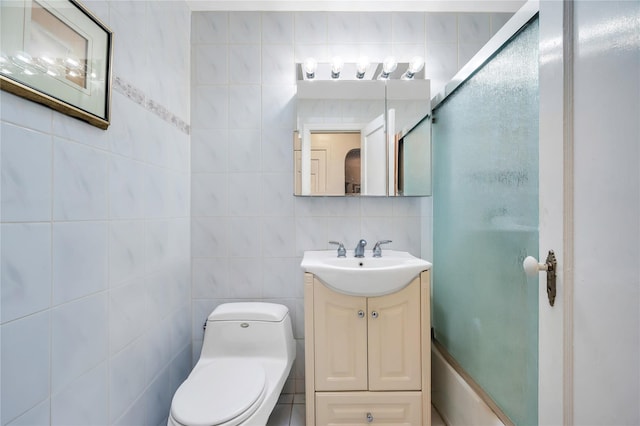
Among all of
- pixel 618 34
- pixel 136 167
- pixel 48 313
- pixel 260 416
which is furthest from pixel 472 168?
pixel 48 313

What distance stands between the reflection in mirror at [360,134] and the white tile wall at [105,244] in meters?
0.73

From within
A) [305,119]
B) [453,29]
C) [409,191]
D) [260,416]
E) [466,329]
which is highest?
[453,29]

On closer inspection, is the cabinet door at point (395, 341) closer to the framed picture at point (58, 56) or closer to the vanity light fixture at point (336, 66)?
the vanity light fixture at point (336, 66)

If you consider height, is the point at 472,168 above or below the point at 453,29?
below

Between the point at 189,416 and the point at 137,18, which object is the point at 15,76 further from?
the point at 189,416

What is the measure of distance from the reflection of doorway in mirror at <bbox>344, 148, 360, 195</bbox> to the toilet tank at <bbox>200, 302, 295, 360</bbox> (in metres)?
0.80

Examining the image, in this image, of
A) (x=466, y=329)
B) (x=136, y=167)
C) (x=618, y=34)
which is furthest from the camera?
(x=466, y=329)

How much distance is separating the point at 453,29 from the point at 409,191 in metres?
1.02

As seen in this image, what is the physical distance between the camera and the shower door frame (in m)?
0.71

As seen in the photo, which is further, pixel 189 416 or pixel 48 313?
pixel 189 416

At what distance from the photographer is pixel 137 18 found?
Answer: 4.09 feet

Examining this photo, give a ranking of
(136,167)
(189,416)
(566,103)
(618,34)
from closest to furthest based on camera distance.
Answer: (618,34)
(566,103)
(189,416)
(136,167)

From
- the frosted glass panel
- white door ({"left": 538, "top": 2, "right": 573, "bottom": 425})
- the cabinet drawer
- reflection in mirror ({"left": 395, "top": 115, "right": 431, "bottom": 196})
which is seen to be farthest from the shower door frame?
reflection in mirror ({"left": 395, "top": 115, "right": 431, "bottom": 196})

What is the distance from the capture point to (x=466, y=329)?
1345mm
